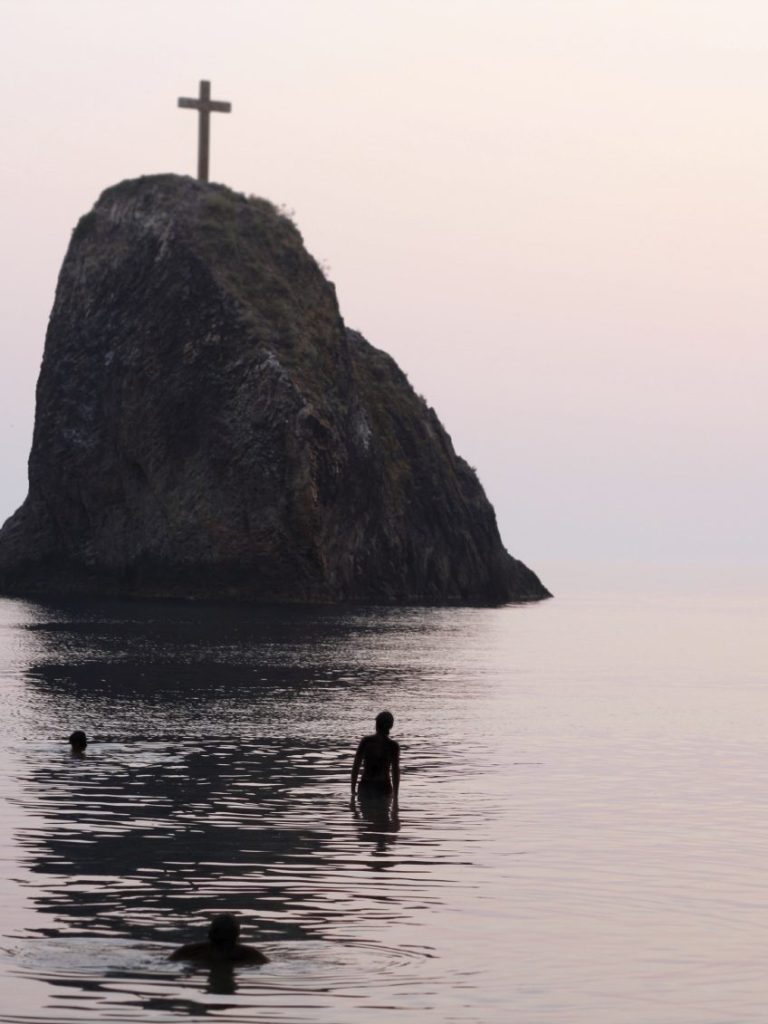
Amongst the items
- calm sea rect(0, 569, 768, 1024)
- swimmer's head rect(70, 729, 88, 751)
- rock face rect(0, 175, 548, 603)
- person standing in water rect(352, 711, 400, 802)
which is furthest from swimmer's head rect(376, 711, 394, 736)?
rock face rect(0, 175, 548, 603)

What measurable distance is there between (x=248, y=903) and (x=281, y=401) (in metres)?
110

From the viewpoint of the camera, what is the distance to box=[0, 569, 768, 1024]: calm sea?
16.6 metres

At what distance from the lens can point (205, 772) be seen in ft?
111

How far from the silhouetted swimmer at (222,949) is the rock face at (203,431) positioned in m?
108

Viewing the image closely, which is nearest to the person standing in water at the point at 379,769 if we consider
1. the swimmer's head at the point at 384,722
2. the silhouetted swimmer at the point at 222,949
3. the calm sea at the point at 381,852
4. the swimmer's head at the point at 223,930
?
the swimmer's head at the point at 384,722

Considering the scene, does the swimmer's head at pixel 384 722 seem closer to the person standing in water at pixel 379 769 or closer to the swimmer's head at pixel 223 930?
the person standing in water at pixel 379 769

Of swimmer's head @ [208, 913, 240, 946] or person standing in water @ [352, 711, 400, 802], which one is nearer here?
swimmer's head @ [208, 913, 240, 946]

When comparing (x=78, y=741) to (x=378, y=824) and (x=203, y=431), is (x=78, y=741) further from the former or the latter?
(x=203, y=431)

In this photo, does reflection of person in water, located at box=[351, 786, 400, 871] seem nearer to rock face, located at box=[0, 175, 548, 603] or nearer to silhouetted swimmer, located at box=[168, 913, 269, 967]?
silhouetted swimmer, located at box=[168, 913, 269, 967]

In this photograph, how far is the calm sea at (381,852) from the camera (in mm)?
16562

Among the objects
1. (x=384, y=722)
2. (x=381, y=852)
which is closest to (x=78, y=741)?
(x=384, y=722)

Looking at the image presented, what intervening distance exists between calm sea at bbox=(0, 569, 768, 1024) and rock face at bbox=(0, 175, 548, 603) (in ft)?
220

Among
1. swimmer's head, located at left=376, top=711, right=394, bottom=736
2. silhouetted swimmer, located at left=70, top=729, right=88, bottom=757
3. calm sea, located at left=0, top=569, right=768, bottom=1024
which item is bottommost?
calm sea, located at left=0, top=569, right=768, bottom=1024

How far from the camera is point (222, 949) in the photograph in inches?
656
